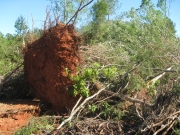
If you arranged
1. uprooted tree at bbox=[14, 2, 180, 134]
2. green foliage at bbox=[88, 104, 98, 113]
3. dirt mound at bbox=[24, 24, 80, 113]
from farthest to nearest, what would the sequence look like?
dirt mound at bbox=[24, 24, 80, 113] → green foliage at bbox=[88, 104, 98, 113] → uprooted tree at bbox=[14, 2, 180, 134]

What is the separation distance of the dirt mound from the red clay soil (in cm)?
60

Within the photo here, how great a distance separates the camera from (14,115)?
7.35 m

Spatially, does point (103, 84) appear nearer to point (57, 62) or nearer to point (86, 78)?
point (86, 78)

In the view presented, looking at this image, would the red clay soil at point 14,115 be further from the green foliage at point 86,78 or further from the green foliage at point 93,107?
the green foliage at point 93,107

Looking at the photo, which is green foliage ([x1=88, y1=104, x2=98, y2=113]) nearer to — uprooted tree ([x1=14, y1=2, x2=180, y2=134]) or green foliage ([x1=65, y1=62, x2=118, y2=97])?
uprooted tree ([x1=14, y1=2, x2=180, y2=134])

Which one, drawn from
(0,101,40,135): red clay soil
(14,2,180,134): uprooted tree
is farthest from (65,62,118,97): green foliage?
(0,101,40,135): red clay soil

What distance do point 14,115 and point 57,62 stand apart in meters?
1.78

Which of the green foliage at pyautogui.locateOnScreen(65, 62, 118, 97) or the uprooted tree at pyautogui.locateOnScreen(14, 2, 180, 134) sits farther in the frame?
the green foliage at pyautogui.locateOnScreen(65, 62, 118, 97)

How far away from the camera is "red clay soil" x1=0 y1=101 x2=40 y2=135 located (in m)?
6.89

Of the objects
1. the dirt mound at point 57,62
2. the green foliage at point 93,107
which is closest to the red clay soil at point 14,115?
the dirt mound at point 57,62

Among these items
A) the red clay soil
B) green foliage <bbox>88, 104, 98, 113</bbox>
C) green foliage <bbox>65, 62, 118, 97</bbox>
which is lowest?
Result: the red clay soil

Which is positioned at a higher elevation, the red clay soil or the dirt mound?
the dirt mound

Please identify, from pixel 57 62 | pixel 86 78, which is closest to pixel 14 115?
pixel 57 62

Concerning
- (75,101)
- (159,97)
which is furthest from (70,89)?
(159,97)
